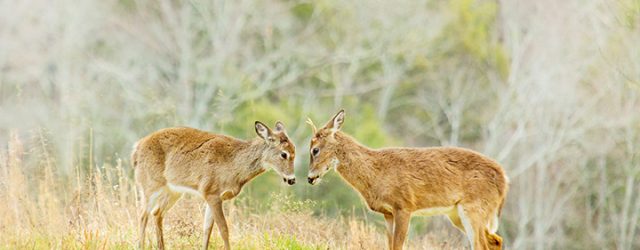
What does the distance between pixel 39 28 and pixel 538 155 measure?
58.1ft

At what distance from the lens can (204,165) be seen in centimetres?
1135

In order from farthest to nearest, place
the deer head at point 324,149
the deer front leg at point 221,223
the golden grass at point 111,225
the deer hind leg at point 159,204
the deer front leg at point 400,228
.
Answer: the deer hind leg at point 159,204 < the golden grass at point 111,225 < the deer head at point 324,149 < the deer front leg at point 221,223 < the deer front leg at point 400,228

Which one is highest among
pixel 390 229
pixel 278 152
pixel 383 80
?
pixel 383 80

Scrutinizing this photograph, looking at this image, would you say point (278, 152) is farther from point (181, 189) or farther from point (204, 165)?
point (181, 189)

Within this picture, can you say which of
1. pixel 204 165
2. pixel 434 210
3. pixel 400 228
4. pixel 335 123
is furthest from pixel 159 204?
pixel 434 210

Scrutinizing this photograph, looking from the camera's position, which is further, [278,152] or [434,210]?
[278,152]

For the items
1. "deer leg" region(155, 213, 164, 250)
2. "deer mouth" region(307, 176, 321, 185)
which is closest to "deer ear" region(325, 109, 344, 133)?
"deer mouth" region(307, 176, 321, 185)

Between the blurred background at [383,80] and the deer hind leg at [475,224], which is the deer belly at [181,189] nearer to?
the deer hind leg at [475,224]

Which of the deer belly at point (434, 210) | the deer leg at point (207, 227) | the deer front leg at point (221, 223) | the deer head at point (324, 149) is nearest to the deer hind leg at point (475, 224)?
the deer belly at point (434, 210)

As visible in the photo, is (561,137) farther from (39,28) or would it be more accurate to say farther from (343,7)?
(39,28)

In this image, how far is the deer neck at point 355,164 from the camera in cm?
1115

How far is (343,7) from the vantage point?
130 ft

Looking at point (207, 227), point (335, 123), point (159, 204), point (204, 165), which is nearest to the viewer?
point (207, 227)

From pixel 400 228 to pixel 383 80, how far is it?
29.9 meters
